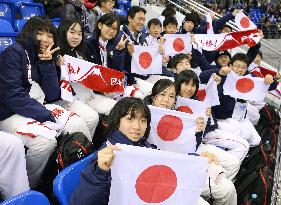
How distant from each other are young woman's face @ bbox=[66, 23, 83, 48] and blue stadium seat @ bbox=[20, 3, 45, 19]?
6.05 feet

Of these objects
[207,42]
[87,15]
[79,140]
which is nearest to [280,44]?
[207,42]

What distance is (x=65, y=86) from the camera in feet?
9.80

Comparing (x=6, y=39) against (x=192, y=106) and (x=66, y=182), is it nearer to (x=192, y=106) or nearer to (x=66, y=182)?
(x=192, y=106)

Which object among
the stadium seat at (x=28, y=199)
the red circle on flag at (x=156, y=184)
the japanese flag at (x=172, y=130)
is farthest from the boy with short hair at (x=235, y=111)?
the stadium seat at (x=28, y=199)

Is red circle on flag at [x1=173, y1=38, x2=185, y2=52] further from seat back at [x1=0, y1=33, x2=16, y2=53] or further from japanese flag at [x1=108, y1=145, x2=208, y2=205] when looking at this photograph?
japanese flag at [x1=108, y1=145, x2=208, y2=205]

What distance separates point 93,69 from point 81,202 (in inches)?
69.9

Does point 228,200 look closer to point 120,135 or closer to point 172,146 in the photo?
point 172,146

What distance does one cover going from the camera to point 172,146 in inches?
111

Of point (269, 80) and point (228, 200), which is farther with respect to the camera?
point (269, 80)

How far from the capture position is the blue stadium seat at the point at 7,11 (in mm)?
4539

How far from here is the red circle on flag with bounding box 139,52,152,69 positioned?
4.31m

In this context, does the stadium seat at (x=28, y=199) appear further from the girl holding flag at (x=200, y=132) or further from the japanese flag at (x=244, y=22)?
the japanese flag at (x=244, y=22)

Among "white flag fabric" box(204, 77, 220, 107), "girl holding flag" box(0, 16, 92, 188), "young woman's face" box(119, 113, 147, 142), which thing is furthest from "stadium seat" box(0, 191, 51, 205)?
"white flag fabric" box(204, 77, 220, 107)

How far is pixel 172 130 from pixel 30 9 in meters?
3.07
